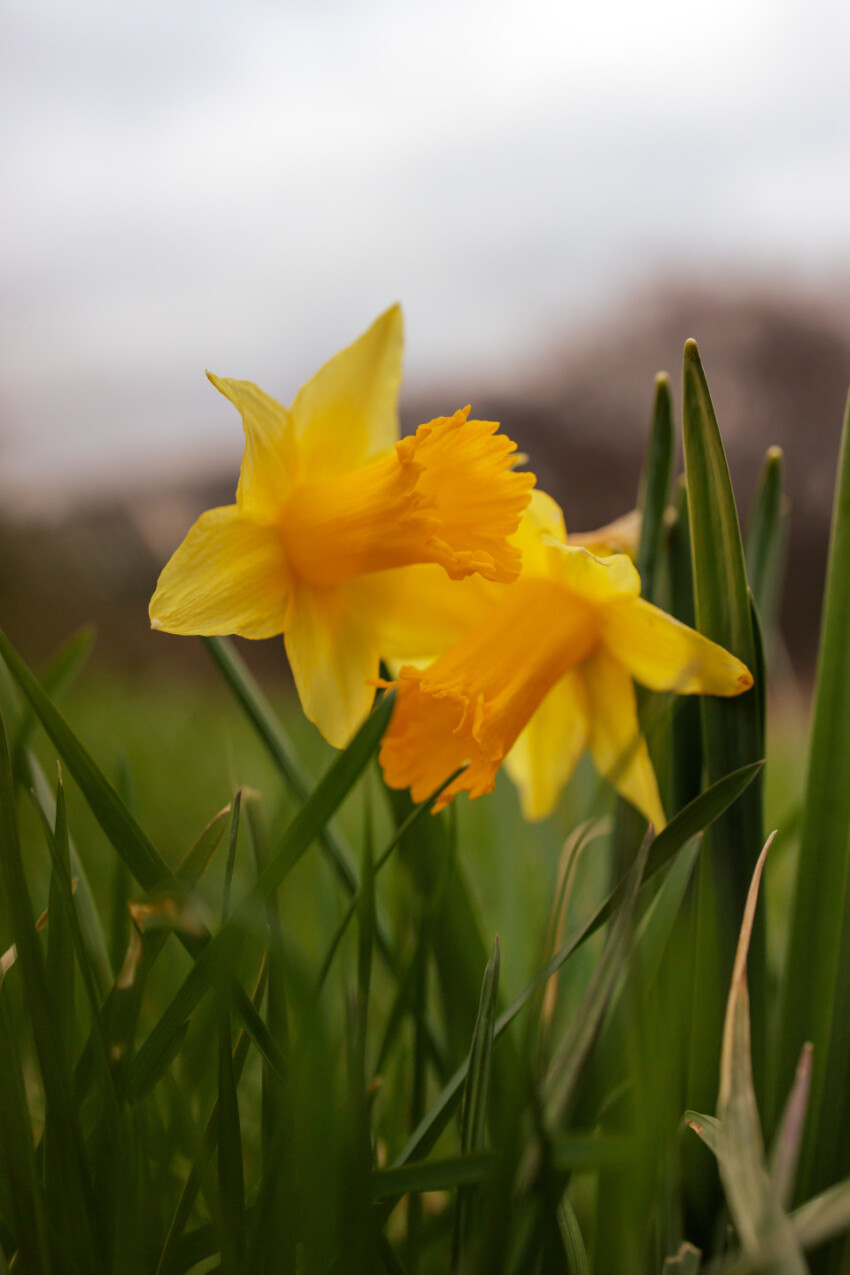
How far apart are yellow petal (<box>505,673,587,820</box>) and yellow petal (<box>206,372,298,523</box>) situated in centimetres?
13

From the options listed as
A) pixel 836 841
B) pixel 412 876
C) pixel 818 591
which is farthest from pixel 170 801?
pixel 818 591

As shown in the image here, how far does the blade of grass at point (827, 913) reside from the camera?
24cm

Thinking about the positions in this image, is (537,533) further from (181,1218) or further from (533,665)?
(181,1218)

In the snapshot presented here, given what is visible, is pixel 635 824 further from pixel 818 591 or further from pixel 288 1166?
pixel 818 591

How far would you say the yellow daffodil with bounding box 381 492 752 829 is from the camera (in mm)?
271

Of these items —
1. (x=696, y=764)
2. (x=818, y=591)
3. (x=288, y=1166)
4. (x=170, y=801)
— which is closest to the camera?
(x=288, y=1166)

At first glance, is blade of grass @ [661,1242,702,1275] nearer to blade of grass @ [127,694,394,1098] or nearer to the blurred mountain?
blade of grass @ [127,694,394,1098]

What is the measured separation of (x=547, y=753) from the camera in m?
0.35

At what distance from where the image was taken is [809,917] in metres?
0.24

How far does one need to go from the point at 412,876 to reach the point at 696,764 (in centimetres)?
10

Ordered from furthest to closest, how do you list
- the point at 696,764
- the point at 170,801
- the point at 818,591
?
the point at 818,591 → the point at 170,801 → the point at 696,764

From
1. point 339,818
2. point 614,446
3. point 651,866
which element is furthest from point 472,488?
point 614,446

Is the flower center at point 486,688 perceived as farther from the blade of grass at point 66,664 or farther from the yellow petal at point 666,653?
the blade of grass at point 66,664

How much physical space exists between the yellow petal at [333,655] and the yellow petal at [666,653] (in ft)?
0.27
